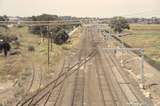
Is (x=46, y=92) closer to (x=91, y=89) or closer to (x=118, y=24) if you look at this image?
(x=91, y=89)

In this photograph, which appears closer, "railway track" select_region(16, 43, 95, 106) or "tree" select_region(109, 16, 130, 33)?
"railway track" select_region(16, 43, 95, 106)

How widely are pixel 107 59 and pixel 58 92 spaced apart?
30.9 meters

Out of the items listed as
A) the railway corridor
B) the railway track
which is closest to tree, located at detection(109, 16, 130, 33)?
the railway corridor

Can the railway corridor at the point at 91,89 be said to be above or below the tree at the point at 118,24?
below

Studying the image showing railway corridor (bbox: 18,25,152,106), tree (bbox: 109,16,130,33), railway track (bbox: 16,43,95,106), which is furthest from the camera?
tree (bbox: 109,16,130,33)

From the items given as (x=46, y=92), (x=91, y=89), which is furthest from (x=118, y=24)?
(x=46, y=92)

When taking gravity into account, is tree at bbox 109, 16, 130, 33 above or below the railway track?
above

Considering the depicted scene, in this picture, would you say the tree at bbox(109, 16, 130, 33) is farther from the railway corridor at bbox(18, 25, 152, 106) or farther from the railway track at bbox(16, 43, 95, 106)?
the railway track at bbox(16, 43, 95, 106)

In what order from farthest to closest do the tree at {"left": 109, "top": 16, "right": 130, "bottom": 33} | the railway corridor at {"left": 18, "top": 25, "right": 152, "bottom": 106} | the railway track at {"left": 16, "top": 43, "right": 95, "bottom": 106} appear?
the tree at {"left": 109, "top": 16, "right": 130, "bottom": 33}, the railway corridor at {"left": 18, "top": 25, "right": 152, "bottom": 106}, the railway track at {"left": 16, "top": 43, "right": 95, "bottom": 106}

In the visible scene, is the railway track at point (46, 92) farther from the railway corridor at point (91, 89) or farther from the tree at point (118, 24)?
the tree at point (118, 24)

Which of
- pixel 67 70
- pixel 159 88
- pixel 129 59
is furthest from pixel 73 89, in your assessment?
pixel 129 59

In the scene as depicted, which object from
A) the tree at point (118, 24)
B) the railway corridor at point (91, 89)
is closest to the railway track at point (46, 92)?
the railway corridor at point (91, 89)

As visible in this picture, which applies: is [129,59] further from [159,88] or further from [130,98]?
[130,98]

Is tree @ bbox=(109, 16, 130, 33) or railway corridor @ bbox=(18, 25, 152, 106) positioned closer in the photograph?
railway corridor @ bbox=(18, 25, 152, 106)
